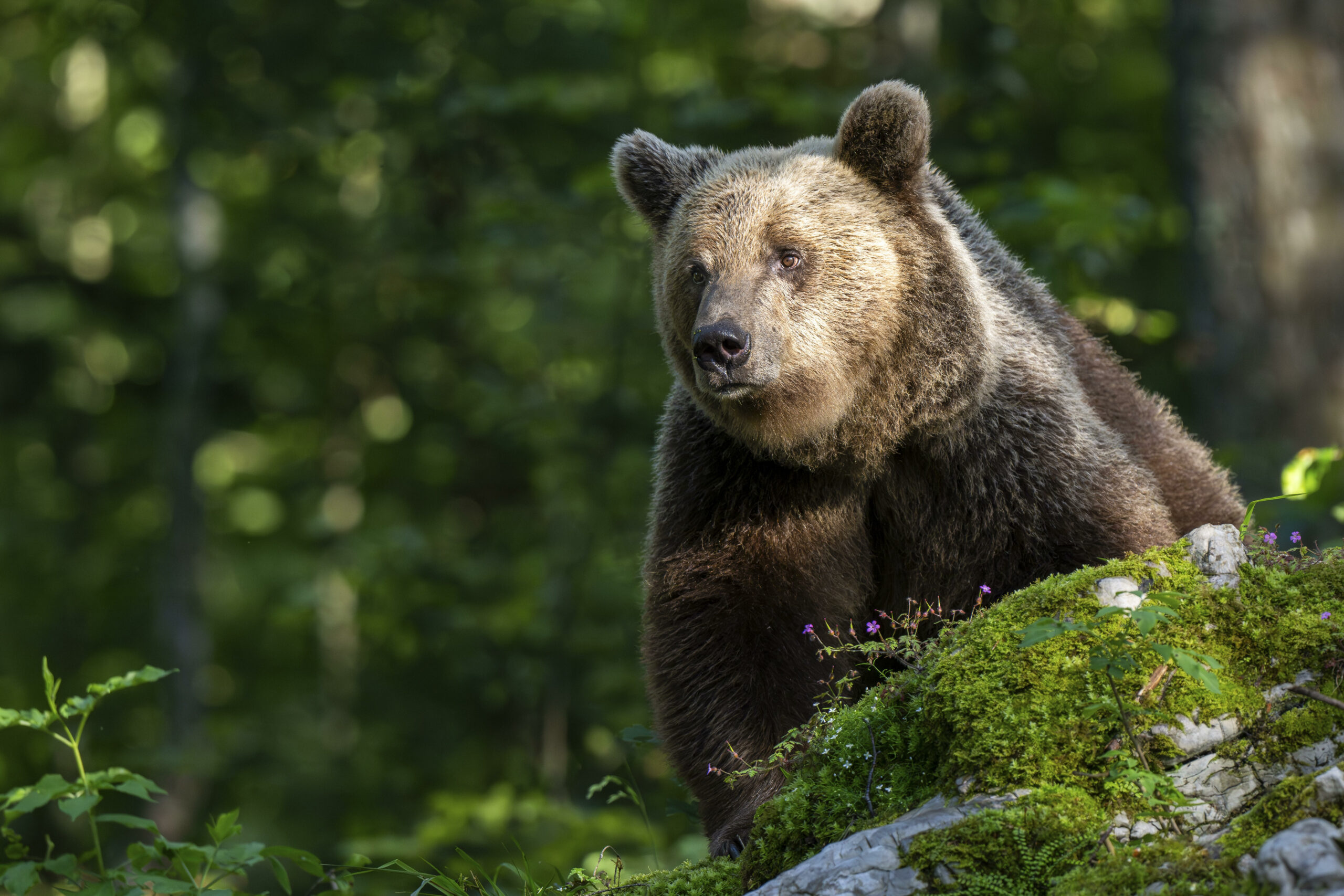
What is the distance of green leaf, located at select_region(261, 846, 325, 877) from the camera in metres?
3.53

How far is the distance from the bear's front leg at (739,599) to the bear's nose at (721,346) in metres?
0.62

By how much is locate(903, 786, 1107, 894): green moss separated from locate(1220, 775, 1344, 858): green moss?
11.4 inches

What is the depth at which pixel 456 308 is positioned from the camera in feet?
44.3

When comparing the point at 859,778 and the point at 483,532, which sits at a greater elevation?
the point at 859,778

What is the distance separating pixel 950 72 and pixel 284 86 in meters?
5.81

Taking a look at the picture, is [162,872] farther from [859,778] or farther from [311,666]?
[311,666]

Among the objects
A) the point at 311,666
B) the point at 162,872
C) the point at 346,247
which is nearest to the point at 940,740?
the point at 162,872

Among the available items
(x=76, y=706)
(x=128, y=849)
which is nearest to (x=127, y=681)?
(x=76, y=706)

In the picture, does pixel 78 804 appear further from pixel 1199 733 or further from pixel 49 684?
pixel 1199 733

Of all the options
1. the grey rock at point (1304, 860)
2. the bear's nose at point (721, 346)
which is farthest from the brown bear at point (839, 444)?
the grey rock at point (1304, 860)

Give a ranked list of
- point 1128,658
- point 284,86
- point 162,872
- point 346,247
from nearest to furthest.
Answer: point 1128,658 → point 162,872 → point 284,86 → point 346,247

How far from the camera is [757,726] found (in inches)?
175

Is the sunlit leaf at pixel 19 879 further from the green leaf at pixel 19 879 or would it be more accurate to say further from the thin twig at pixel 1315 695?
the thin twig at pixel 1315 695

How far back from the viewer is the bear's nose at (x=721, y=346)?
14.2 ft
